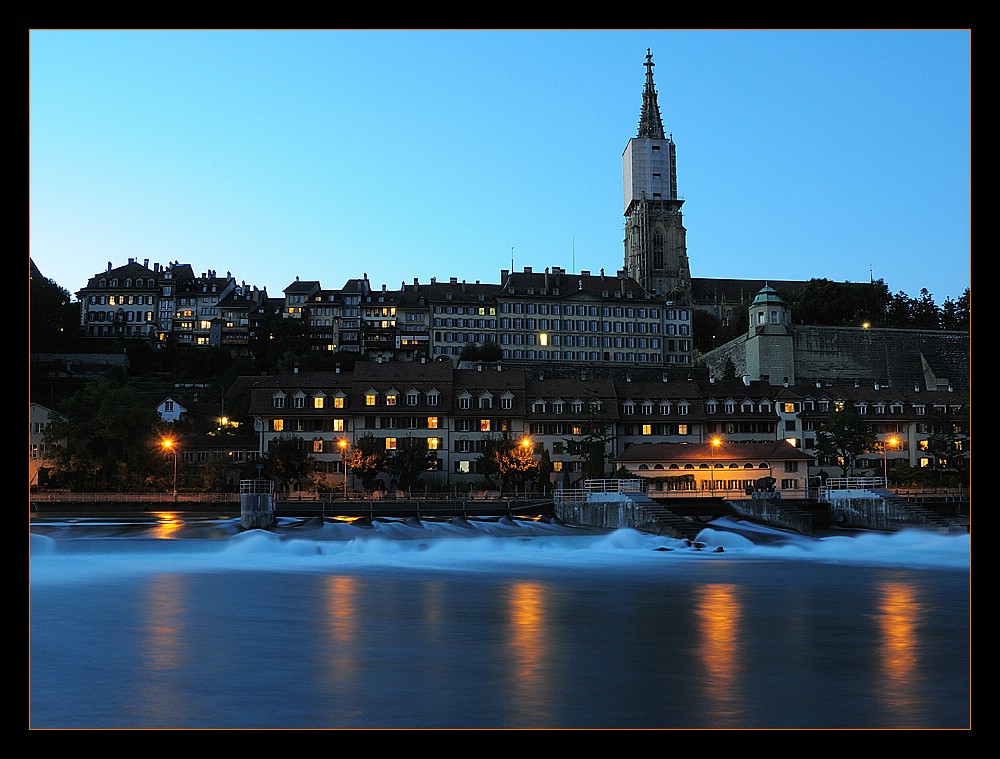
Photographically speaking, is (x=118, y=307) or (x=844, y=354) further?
(x=118, y=307)

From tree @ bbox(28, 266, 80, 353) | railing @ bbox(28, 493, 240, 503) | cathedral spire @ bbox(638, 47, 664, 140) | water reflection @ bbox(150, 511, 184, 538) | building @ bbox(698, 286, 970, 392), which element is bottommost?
water reflection @ bbox(150, 511, 184, 538)

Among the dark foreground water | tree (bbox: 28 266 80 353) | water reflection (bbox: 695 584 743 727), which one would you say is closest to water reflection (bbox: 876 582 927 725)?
the dark foreground water

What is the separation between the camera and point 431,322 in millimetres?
115812

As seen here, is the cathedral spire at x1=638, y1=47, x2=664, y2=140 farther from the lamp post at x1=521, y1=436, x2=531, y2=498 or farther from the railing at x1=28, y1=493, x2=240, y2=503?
the railing at x1=28, y1=493, x2=240, y2=503

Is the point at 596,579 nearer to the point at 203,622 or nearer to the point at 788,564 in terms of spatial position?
the point at 788,564

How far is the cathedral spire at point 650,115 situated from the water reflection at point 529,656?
144 metres

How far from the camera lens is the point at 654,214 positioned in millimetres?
158625

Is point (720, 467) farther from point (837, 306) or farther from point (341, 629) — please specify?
point (837, 306)

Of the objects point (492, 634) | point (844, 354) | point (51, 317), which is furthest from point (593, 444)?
point (51, 317)

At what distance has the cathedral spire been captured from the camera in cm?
16794

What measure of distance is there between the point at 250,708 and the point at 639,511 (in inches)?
1363

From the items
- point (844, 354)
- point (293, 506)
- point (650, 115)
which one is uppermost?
point (650, 115)

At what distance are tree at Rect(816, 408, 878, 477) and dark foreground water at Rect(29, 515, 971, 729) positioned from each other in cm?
2125

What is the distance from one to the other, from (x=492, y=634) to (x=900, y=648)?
906 centimetres
